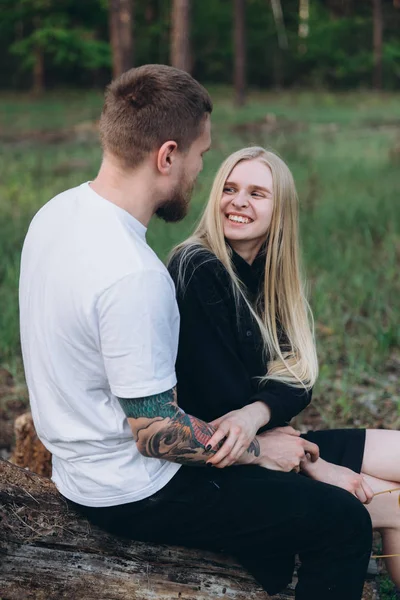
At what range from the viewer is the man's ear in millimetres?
2174

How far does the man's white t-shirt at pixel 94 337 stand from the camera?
2.03 m

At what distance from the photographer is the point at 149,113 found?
2.15 m

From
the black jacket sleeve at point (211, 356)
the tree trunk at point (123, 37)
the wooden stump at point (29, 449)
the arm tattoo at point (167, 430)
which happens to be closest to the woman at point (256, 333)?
the black jacket sleeve at point (211, 356)

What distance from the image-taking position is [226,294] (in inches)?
107

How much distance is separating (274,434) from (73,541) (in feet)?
2.35

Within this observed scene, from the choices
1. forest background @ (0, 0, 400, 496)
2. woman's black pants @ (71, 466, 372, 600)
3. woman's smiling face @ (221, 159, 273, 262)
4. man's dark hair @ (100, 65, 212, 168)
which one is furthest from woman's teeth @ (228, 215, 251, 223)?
forest background @ (0, 0, 400, 496)

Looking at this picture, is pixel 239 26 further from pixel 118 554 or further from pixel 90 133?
pixel 118 554

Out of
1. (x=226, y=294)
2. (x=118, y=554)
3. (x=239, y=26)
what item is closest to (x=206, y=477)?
(x=118, y=554)

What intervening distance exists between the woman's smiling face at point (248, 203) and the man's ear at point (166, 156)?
0.72 meters

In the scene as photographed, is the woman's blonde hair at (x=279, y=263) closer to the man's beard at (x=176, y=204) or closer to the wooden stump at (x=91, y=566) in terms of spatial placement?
the man's beard at (x=176, y=204)

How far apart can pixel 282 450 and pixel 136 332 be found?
0.78 metres

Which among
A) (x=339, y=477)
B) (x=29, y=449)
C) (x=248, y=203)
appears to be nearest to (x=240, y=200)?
(x=248, y=203)

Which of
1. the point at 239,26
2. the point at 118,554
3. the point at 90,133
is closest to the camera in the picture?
the point at 118,554

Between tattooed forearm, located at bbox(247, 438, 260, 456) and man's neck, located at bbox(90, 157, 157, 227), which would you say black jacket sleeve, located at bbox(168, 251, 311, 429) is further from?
man's neck, located at bbox(90, 157, 157, 227)
